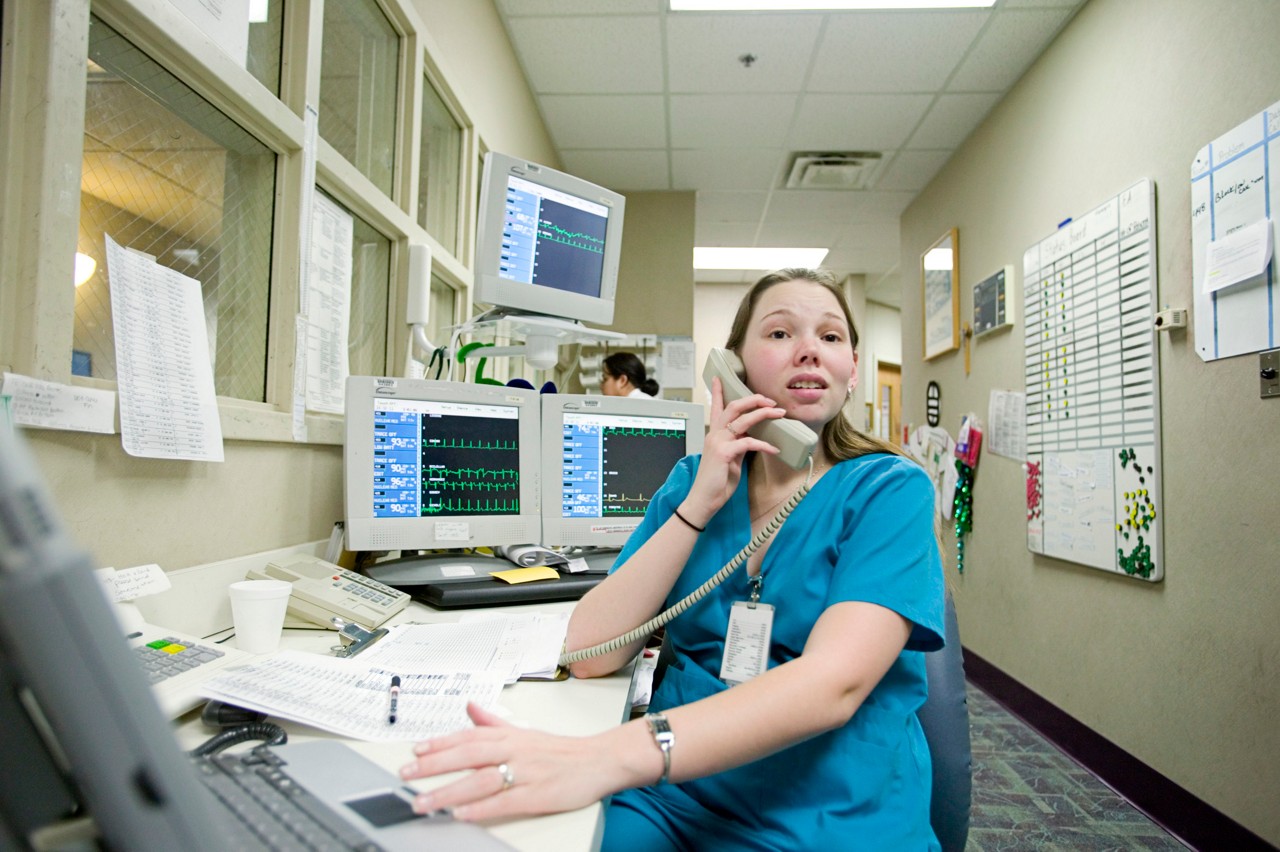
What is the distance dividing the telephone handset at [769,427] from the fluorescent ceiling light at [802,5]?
2.23 metres

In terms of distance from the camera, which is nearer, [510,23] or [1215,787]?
[1215,787]

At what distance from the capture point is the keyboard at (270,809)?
0.44m

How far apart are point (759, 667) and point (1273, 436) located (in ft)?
5.53

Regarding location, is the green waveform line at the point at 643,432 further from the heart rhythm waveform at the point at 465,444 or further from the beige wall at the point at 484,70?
the beige wall at the point at 484,70

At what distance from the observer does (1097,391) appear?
8.32 ft

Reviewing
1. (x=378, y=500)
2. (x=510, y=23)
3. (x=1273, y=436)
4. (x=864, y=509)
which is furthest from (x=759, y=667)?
(x=510, y=23)

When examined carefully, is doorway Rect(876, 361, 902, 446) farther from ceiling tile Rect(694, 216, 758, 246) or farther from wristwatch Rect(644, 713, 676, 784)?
wristwatch Rect(644, 713, 676, 784)

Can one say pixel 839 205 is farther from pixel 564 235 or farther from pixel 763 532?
pixel 763 532

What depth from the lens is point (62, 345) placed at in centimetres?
90

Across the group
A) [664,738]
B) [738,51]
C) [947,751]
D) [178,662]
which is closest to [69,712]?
[664,738]

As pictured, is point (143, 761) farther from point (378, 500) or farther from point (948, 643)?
point (378, 500)

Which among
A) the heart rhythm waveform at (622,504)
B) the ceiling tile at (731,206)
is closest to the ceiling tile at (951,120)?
the ceiling tile at (731,206)

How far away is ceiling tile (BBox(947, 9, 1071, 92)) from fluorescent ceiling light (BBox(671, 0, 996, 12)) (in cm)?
20

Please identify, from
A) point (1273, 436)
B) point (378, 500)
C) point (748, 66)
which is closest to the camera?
point (378, 500)
